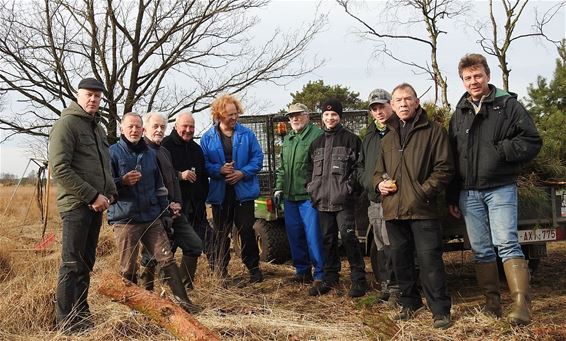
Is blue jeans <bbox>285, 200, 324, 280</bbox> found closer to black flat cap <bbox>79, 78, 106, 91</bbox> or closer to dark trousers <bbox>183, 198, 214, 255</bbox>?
dark trousers <bbox>183, 198, 214, 255</bbox>

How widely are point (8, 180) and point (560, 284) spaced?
14.7 m

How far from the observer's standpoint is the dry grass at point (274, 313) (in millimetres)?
4102

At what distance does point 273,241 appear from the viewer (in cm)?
820

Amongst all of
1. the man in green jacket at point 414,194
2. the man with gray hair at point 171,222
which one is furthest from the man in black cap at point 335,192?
the man with gray hair at point 171,222

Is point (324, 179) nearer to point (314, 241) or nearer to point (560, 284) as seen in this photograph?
point (314, 241)

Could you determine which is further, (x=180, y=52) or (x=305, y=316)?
(x=180, y=52)

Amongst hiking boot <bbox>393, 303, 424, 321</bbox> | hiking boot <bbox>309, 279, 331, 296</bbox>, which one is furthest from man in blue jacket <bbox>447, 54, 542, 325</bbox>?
hiking boot <bbox>309, 279, 331, 296</bbox>

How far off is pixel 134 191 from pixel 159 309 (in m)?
1.44

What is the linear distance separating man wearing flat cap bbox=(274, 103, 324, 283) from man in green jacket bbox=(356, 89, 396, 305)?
0.90 metres

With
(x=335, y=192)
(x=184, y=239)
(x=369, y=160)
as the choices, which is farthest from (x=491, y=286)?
(x=184, y=239)

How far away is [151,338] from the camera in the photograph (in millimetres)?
4121

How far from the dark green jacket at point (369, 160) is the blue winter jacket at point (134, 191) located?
68.9 inches

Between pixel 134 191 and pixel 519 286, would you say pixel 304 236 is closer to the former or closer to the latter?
pixel 134 191

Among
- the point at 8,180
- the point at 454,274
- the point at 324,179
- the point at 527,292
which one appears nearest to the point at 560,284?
the point at 454,274
